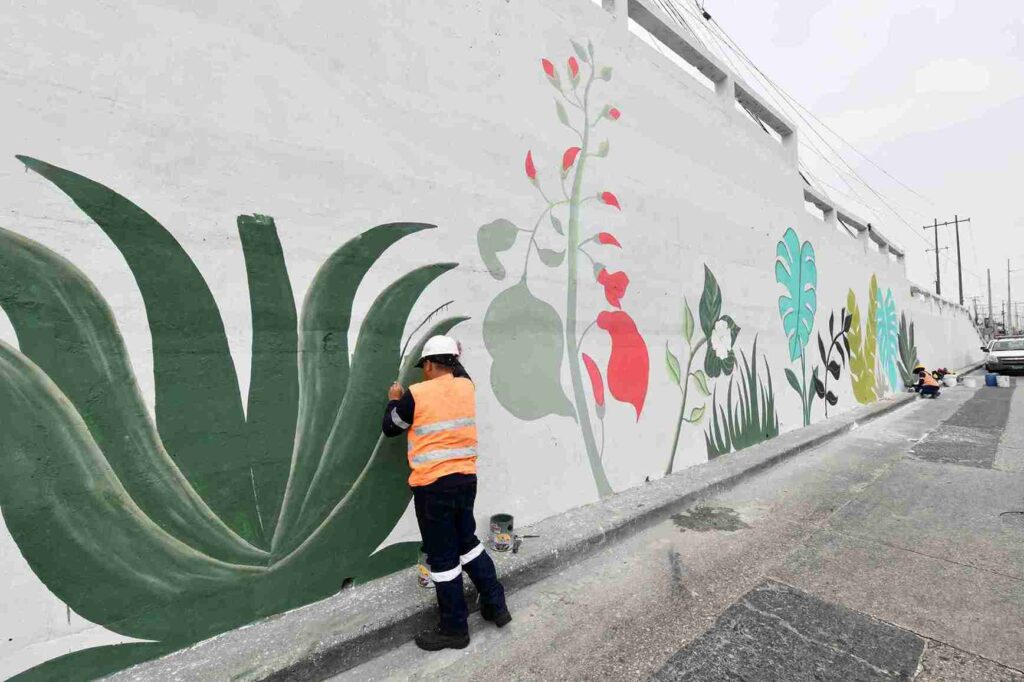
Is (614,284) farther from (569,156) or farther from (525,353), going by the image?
(525,353)

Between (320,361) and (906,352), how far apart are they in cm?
1917

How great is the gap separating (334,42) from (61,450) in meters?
2.81

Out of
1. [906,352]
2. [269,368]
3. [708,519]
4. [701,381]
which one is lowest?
[708,519]

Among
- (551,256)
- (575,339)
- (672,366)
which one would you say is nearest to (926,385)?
(672,366)

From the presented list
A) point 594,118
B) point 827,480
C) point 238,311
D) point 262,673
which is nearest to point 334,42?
point 238,311

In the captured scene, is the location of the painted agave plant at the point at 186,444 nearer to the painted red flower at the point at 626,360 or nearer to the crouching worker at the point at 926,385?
the painted red flower at the point at 626,360

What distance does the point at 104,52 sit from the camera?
235cm

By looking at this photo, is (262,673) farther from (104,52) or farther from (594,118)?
(594,118)

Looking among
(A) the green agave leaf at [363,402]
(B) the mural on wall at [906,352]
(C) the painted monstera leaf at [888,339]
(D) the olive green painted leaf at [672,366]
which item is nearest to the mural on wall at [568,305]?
(D) the olive green painted leaf at [672,366]

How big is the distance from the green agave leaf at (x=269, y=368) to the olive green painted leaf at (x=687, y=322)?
15.0 ft

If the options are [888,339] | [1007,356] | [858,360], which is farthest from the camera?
[1007,356]

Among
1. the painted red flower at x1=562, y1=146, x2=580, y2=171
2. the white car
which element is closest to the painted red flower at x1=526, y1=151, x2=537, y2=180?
the painted red flower at x1=562, y1=146, x2=580, y2=171

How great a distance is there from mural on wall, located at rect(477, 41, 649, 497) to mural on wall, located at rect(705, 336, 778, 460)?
1.78m

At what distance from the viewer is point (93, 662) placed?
2.19m
